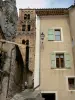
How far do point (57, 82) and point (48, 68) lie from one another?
1.26 m

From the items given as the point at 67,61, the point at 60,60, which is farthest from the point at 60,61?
the point at 67,61

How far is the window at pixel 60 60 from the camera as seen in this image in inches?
583

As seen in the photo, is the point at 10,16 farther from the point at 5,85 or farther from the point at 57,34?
the point at 5,85

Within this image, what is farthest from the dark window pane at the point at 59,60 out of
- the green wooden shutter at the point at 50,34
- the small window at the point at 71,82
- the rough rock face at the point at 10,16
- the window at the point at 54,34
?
the rough rock face at the point at 10,16

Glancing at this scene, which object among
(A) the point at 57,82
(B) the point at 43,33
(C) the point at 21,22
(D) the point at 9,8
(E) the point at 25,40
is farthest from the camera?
(D) the point at 9,8

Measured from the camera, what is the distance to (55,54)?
15.4 m

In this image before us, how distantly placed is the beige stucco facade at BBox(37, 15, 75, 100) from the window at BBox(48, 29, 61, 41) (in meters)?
0.26

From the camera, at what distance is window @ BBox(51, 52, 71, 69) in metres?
14.8

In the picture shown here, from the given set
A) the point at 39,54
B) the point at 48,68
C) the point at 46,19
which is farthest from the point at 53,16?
the point at 48,68

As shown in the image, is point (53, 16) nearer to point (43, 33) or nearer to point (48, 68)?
point (43, 33)

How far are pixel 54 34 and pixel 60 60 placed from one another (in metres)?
2.37

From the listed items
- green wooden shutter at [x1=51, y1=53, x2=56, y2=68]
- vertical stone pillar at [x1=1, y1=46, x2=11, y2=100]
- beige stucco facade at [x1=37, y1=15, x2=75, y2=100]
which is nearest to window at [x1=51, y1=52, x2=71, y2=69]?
green wooden shutter at [x1=51, y1=53, x2=56, y2=68]

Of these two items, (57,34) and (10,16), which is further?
(10,16)

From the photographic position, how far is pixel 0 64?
15805 mm
